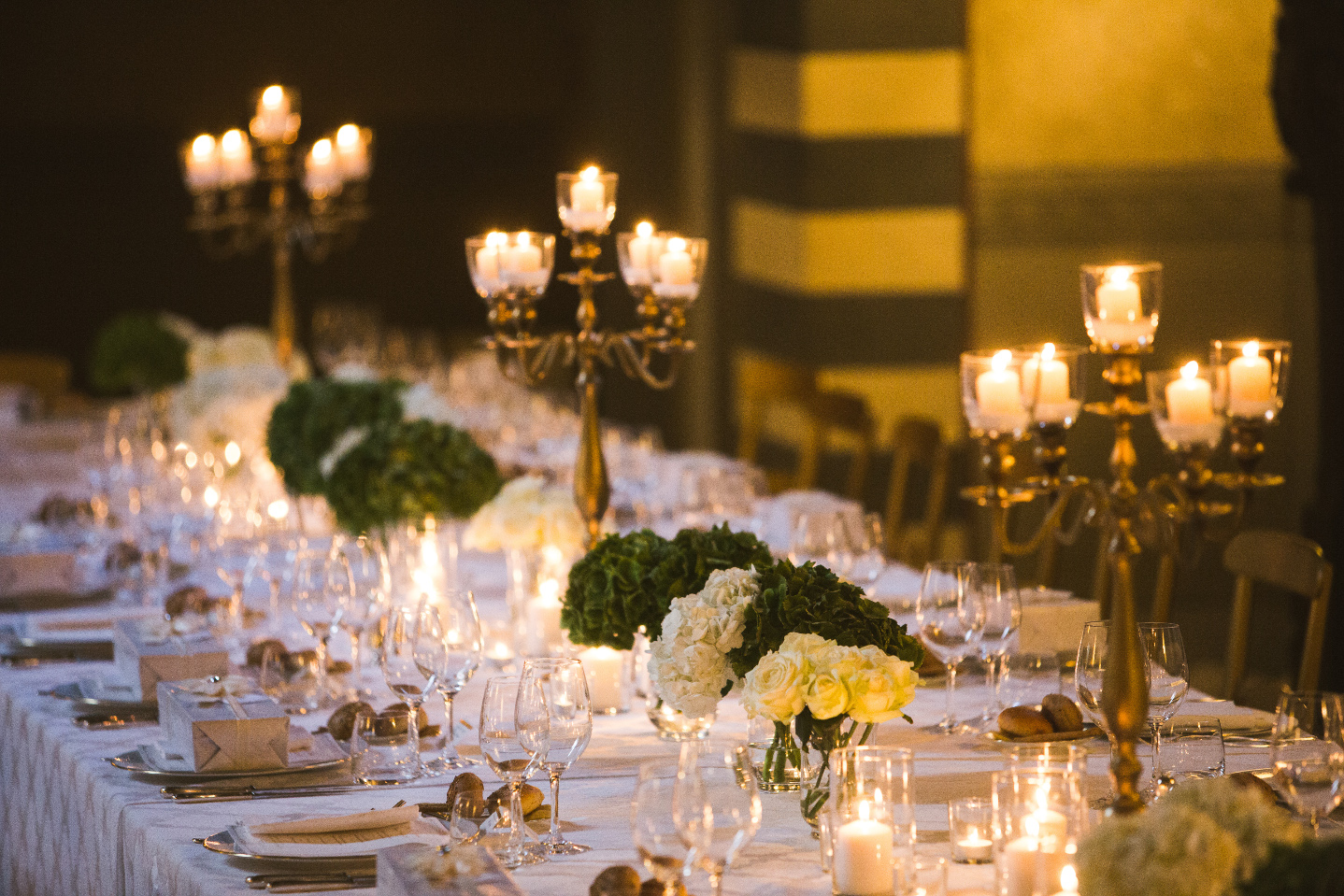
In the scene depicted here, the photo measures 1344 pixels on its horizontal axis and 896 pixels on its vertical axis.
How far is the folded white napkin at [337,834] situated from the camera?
200cm

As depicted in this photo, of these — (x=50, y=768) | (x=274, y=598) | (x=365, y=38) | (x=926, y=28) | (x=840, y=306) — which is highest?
(x=365, y=38)

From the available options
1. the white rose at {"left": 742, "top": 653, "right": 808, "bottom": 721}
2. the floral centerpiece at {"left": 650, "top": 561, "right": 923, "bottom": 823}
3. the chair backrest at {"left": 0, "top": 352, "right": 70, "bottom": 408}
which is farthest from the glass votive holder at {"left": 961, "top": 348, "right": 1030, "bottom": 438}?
the chair backrest at {"left": 0, "top": 352, "right": 70, "bottom": 408}

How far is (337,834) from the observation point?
81.3 inches

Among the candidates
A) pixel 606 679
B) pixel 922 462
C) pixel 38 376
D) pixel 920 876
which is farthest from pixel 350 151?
pixel 920 876

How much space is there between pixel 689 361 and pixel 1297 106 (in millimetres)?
4171

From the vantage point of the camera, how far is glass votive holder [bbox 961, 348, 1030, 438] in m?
2.16

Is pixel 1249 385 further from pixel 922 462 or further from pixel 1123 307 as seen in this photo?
pixel 922 462

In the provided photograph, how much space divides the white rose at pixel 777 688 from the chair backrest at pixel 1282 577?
4.49 ft

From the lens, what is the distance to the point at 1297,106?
4.62 meters

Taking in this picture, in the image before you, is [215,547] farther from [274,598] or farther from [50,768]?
[50,768]

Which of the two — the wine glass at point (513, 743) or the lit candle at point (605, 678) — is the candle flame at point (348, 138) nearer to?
the lit candle at point (605, 678)

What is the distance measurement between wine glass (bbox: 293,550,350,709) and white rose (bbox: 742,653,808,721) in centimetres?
95

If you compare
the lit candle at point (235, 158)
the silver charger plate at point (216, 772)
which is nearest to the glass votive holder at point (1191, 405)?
the silver charger plate at point (216, 772)

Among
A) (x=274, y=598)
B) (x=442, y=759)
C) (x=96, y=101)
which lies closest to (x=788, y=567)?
(x=442, y=759)
